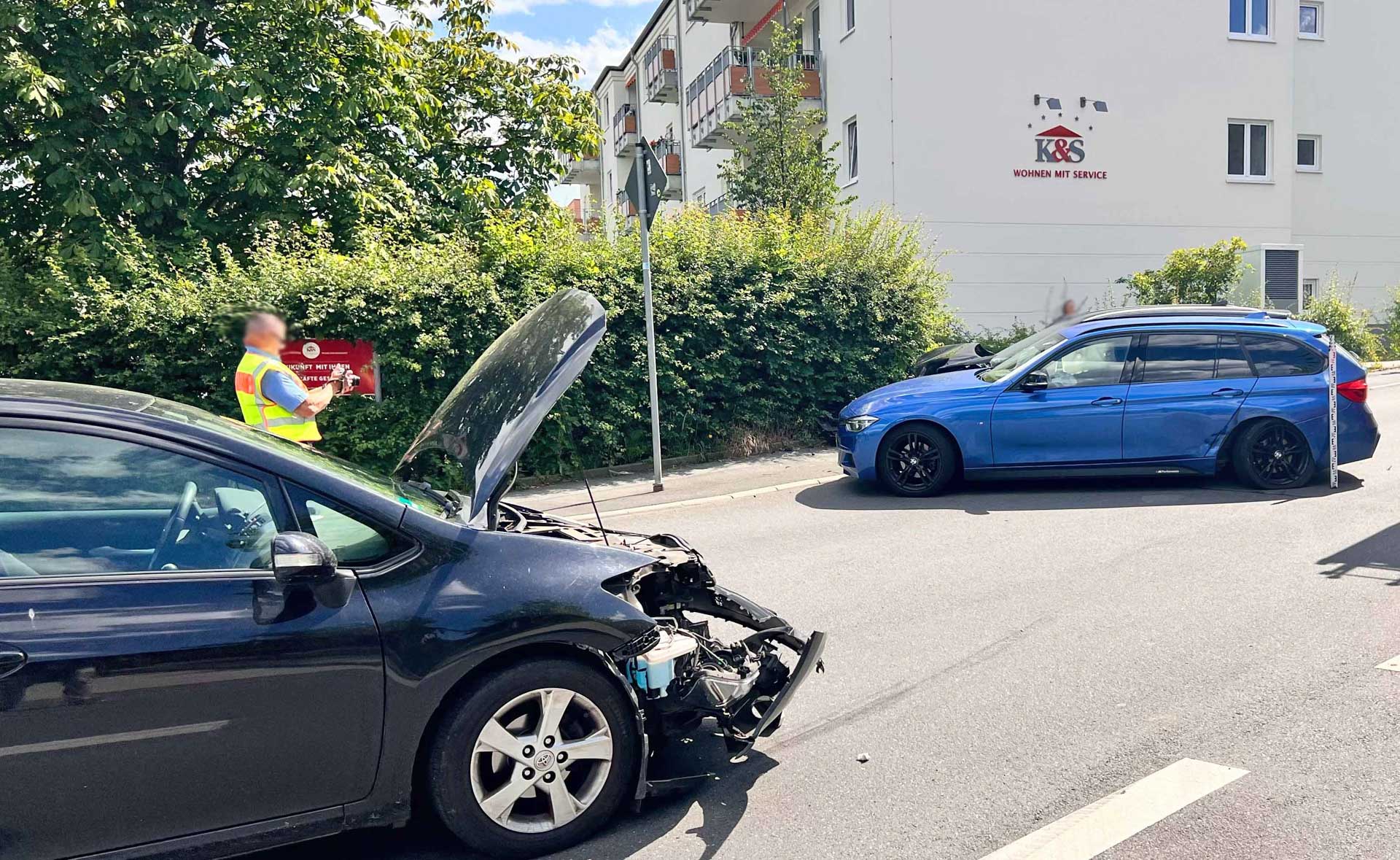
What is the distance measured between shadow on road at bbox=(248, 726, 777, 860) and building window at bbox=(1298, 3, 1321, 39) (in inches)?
1147

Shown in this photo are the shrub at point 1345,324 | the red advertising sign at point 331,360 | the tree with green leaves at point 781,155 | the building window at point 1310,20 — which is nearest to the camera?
the red advertising sign at point 331,360

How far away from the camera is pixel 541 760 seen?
3154mm

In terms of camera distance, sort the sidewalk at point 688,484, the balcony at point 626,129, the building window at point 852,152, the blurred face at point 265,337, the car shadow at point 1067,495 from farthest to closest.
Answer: the balcony at point 626,129, the building window at point 852,152, the sidewalk at point 688,484, the car shadow at point 1067,495, the blurred face at point 265,337

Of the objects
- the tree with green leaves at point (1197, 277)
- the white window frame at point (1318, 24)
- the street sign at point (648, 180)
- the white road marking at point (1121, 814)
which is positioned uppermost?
the white window frame at point (1318, 24)

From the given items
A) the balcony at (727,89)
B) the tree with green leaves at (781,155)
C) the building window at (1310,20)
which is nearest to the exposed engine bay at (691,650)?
the tree with green leaves at (781,155)

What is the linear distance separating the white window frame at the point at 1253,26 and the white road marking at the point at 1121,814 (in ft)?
80.5

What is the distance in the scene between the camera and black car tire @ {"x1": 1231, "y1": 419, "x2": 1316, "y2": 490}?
888cm

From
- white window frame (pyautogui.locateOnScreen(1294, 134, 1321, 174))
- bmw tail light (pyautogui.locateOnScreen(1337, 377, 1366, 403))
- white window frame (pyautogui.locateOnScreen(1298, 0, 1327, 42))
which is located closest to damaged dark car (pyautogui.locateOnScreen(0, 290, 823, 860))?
bmw tail light (pyautogui.locateOnScreen(1337, 377, 1366, 403))

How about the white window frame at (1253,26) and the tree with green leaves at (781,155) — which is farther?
the white window frame at (1253,26)

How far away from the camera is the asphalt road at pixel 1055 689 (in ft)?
10.8

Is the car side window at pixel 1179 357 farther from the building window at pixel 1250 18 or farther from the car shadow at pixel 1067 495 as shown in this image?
the building window at pixel 1250 18

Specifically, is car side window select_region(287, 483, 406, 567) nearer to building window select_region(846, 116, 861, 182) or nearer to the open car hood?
the open car hood

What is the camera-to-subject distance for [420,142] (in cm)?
1445

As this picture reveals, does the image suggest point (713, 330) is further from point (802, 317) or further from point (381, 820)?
point (381, 820)
